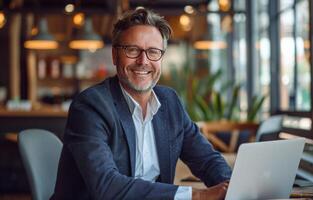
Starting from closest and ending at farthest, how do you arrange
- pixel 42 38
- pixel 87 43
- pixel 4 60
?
pixel 42 38 → pixel 87 43 → pixel 4 60

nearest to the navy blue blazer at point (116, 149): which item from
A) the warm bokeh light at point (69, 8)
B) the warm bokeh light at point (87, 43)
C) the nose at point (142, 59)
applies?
the nose at point (142, 59)

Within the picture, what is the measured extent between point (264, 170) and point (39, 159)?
1.27 m

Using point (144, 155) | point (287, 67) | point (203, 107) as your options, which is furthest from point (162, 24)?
point (287, 67)

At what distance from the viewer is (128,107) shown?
209 cm

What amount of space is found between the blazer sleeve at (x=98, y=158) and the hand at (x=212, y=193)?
0.21ft

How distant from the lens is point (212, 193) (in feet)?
5.58

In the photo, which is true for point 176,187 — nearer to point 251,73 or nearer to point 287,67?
point 287,67

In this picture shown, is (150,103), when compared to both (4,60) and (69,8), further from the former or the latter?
(4,60)

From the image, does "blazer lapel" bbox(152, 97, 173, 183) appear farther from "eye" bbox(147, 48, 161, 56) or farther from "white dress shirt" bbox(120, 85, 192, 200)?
"eye" bbox(147, 48, 161, 56)

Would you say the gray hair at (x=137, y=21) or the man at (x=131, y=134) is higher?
the gray hair at (x=137, y=21)

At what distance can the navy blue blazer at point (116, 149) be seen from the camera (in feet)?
5.80

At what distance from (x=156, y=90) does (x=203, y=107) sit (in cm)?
483

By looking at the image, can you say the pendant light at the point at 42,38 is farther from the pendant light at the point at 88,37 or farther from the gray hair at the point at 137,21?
the gray hair at the point at 137,21

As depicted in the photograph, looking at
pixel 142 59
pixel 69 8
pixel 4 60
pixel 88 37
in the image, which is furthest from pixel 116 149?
pixel 4 60
